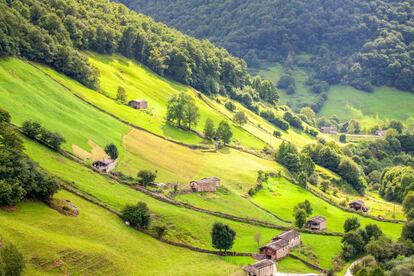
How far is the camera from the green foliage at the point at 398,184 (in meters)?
180

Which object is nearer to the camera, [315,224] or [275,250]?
[275,250]

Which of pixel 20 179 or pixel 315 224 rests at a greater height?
pixel 20 179

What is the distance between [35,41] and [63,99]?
3014 cm

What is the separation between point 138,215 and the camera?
106125 mm

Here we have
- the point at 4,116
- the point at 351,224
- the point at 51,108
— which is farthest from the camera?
the point at 51,108

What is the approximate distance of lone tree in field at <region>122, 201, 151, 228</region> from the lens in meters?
106

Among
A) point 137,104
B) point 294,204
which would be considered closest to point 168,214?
point 294,204

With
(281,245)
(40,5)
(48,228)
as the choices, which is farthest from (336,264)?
(40,5)

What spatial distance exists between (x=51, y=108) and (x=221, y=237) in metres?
55.4

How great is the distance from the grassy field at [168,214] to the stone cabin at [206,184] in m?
14.2

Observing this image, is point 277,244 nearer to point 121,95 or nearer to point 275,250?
point 275,250

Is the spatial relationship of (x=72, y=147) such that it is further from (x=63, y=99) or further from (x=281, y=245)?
(x=281, y=245)

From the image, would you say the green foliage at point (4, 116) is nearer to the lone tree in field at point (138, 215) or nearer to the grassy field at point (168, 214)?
the grassy field at point (168, 214)

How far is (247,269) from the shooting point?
101562mm
